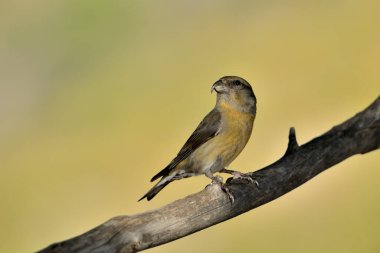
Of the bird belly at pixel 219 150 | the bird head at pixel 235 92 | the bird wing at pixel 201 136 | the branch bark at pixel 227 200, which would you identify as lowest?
the branch bark at pixel 227 200

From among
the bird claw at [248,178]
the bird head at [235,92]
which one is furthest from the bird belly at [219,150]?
the bird claw at [248,178]

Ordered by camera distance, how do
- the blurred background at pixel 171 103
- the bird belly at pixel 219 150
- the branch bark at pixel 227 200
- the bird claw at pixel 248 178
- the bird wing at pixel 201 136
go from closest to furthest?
1. the branch bark at pixel 227 200
2. the bird claw at pixel 248 178
3. the bird belly at pixel 219 150
4. the bird wing at pixel 201 136
5. the blurred background at pixel 171 103

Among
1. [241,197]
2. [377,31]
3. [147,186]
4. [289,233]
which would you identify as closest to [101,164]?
[147,186]

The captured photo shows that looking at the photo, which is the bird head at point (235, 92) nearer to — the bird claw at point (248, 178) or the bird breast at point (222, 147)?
the bird breast at point (222, 147)

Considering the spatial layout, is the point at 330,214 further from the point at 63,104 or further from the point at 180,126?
the point at 63,104

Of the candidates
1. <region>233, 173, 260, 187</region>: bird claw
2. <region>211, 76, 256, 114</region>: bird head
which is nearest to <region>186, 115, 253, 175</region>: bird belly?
<region>211, 76, 256, 114</region>: bird head

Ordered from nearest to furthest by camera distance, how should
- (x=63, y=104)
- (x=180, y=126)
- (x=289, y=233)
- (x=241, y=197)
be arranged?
(x=241, y=197) → (x=289, y=233) → (x=180, y=126) → (x=63, y=104)

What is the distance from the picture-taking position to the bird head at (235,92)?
729 cm

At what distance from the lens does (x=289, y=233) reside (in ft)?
35.1

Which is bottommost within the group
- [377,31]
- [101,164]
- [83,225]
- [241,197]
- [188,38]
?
[241,197]

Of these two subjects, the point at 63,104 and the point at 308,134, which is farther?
the point at 63,104

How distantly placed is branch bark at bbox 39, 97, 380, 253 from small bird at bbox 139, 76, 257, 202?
0.79 meters

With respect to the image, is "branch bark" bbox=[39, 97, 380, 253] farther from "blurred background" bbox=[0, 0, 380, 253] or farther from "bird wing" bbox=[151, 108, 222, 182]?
"blurred background" bbox=[0, 0, 380, 253]

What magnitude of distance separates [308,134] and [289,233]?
2018 millimetres
